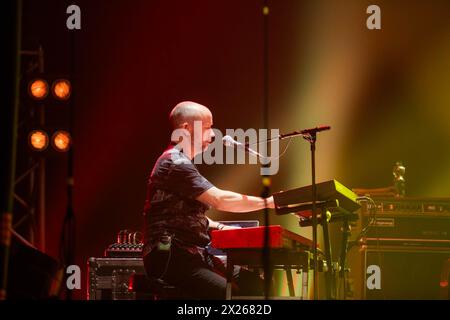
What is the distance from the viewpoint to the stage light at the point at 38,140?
5.51 metres

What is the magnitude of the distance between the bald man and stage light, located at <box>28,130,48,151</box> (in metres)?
1.51

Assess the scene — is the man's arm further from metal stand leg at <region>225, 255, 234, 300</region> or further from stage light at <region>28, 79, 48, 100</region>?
stage light at <region>28, 79, 48, 100</region>

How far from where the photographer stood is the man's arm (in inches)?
168

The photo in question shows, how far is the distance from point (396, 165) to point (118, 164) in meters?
3.07

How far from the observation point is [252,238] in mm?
3961

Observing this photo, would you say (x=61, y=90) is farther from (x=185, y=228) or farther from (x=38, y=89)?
(x=185, y=228)

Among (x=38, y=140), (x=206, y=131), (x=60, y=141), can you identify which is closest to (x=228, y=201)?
(x=206, y=131)

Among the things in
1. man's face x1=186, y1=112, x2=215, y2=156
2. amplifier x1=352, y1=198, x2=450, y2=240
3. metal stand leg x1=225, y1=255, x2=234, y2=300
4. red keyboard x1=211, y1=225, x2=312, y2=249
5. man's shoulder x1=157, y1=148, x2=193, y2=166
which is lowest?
metal stand leg x1=225, y1=255, x2=234, y2=300

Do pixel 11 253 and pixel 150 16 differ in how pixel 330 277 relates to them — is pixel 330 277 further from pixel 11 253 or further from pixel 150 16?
pixel 150 16

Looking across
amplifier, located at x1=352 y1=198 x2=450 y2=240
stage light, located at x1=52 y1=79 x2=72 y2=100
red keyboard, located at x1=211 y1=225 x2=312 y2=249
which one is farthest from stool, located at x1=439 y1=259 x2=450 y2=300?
stage light, located at x1=52 y1=79 x2=72 y2=100

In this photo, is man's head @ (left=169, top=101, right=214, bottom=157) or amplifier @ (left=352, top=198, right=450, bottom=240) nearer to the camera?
man's head @ (left=169, top=101, right=214, bottom=157)

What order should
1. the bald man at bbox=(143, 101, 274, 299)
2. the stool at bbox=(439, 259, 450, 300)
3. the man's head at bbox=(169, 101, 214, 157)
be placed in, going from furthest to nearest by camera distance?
1. the stool at bbox=(439, 259, 450, 300)
2. the man's head at bbox=(169, 101, 214, 157)
3. the bald man at bbox=(143, 101, 274, 299)

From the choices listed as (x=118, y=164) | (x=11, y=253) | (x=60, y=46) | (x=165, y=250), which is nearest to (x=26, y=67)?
(x=60, y=46)

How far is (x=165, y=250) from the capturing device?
4.18 m
